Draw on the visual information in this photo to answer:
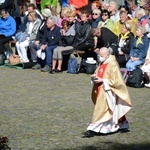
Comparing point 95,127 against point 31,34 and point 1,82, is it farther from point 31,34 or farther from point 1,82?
point 31,34

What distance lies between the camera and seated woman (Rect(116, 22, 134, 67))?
16.3 meters

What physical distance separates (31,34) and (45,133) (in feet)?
24.8

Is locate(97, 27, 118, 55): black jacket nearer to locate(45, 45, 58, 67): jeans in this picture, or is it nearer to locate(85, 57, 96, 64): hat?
locate(85, 57, 96, 64): hat

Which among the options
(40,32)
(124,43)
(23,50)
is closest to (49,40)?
(40,32)

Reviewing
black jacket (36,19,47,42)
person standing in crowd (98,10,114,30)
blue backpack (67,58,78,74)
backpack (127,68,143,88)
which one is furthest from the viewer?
black jacket (36,19,47,42)

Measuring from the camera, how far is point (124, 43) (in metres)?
16.6

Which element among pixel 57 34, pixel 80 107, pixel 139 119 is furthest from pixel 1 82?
pixel 139 119

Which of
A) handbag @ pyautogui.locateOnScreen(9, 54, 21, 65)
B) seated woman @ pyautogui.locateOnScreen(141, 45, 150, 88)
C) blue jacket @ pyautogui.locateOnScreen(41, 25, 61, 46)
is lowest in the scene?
Answer: handbag @ pyautogui.locateOnScreen(9, 54, 21, 65)

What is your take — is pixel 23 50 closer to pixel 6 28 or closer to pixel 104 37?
pixel 6 28

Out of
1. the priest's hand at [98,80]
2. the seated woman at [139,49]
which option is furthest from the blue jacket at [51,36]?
the priest's hand at [98,80]

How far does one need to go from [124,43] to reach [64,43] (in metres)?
1.62

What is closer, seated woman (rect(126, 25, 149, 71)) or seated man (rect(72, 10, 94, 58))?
seated woman (rect(126, 25, 149, 71))

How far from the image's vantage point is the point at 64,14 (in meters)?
18.2

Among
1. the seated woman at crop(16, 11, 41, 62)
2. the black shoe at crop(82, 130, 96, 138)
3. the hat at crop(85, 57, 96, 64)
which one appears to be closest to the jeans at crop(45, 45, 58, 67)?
the hat at crop(85, 57, 96, 64)
